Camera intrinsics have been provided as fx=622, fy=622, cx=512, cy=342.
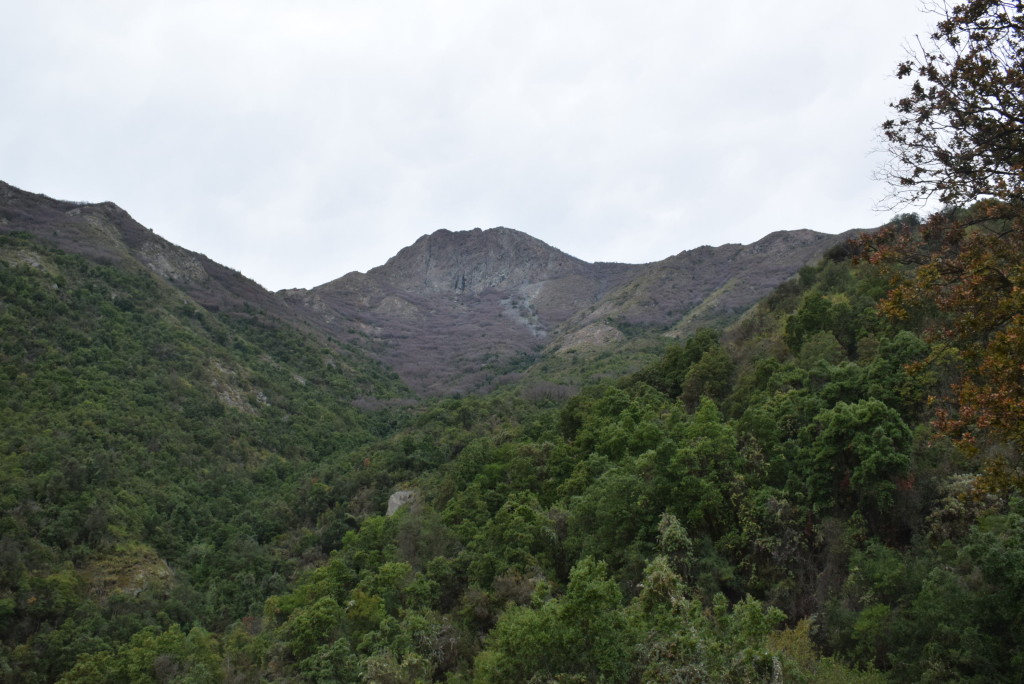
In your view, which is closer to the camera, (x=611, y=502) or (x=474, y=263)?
(x=611, y=502)

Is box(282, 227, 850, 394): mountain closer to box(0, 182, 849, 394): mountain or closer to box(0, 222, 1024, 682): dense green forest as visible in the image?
box(0, 182, 849, 394): mountain

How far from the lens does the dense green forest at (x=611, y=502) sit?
7793mm

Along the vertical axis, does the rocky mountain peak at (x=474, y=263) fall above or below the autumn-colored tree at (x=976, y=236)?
above

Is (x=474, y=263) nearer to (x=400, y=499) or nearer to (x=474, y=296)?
(x=474, y=296)

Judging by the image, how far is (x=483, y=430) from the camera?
3919 centimetres

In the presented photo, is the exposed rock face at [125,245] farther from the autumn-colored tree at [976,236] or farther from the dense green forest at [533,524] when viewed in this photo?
the autumn-colored tree at [976,236]

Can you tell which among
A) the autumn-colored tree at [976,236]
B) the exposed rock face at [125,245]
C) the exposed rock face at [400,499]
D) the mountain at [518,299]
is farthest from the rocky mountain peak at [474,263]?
the autumn-colored tree at [976,236]

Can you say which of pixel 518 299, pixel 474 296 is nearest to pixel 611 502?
pixel 518 299

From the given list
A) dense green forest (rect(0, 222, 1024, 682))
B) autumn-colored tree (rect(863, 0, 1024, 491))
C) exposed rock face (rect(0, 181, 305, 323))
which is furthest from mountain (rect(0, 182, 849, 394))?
autumn-colored tree (rect(863, 0, 1024, 491))

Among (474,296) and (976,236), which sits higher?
(474,296)

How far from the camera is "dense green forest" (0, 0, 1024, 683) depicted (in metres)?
7.79

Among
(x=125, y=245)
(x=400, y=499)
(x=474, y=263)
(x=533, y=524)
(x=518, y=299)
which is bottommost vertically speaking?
(x=400, y=499)

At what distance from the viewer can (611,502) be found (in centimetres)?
1689

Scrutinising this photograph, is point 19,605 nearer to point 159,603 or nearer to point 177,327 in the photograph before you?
point 159,603
